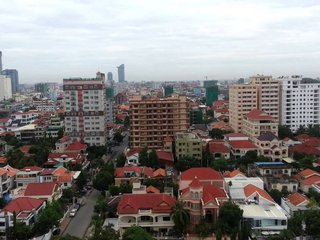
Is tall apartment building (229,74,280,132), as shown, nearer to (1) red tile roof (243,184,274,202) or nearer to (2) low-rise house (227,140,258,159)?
(2) low-rise house (227,140,258,159)

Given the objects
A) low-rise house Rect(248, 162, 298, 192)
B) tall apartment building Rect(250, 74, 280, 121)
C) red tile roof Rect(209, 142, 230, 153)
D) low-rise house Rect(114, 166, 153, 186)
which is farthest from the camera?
tall apartment building Rect(250, 74, 280, 121)

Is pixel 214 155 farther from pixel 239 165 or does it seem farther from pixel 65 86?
pixel 65 86

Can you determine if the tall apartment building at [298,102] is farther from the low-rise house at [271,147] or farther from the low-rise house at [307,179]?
the low-rise house at [307,179]

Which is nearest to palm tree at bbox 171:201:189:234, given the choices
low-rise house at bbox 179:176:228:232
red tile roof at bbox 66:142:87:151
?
low-rise house at bbox 179:176:228:232

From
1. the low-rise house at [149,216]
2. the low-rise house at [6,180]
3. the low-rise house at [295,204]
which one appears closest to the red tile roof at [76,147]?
the low-rise house at [6,180]

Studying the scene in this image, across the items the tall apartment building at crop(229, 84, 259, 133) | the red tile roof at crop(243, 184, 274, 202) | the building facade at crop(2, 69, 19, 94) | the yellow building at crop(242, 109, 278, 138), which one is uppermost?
the building facade at crop(2, 69, 19, 94)

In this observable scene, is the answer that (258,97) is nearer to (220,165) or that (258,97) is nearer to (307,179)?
(220,165)

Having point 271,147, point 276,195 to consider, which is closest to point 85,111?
point 271,147
